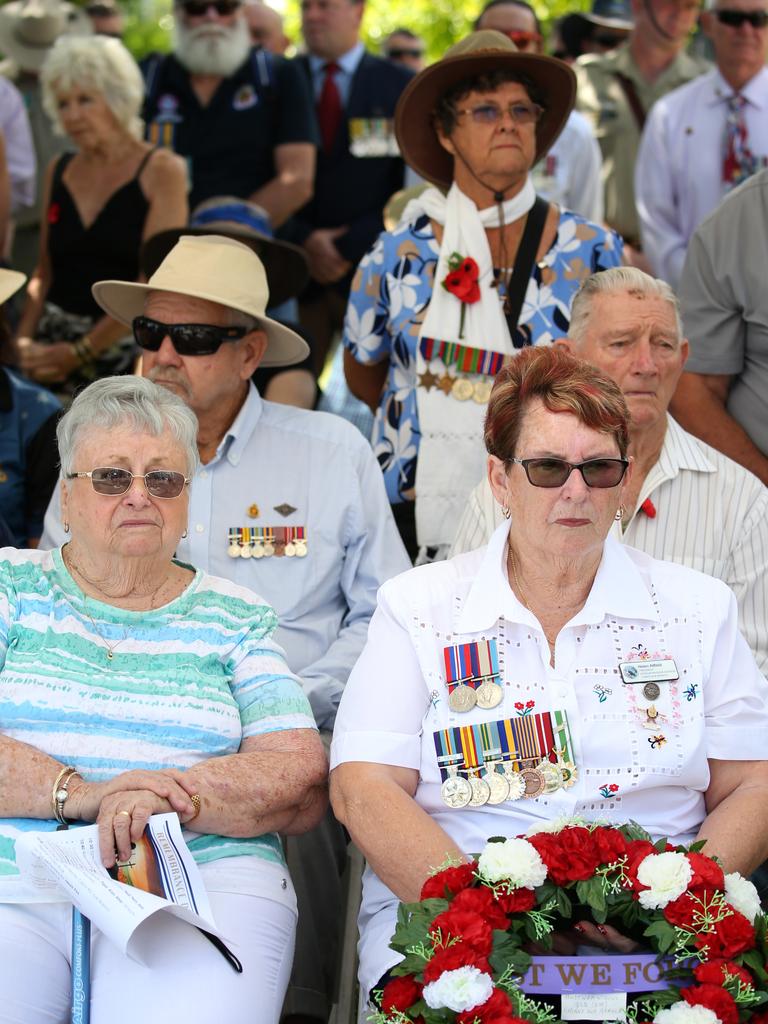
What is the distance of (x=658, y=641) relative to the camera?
3062 mm

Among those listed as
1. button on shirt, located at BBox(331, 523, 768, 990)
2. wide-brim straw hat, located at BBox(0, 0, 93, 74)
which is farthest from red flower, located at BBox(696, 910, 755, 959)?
wide-brim straw hat, located at BBox(0, 0, 93, 74)

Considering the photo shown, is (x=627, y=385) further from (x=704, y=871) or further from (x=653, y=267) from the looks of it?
(x=653, y=267)

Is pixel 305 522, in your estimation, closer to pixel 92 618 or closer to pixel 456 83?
pixel 92 618

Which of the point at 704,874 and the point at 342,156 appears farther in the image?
the point at 342,156

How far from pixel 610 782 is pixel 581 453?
2.31 ft

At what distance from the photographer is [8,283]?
4.62 meters

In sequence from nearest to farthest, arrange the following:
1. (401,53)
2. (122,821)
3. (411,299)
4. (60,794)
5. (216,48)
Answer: (122,821), (60,794), (411,299), (216,48), (401,53)

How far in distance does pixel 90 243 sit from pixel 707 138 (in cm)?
286

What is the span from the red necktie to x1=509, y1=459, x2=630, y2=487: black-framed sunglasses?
4594 millimetres

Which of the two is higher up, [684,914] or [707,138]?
[707,138]

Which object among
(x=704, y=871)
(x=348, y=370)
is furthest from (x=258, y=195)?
(x=704, y=871)

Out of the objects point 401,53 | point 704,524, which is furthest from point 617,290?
point 401,53

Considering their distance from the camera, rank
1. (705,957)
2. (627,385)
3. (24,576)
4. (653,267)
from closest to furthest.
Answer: (705,957) → (24,576) → (627,385) → (653,267)

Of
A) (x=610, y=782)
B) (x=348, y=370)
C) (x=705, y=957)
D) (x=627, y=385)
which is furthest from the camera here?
(x=348, y=370)
